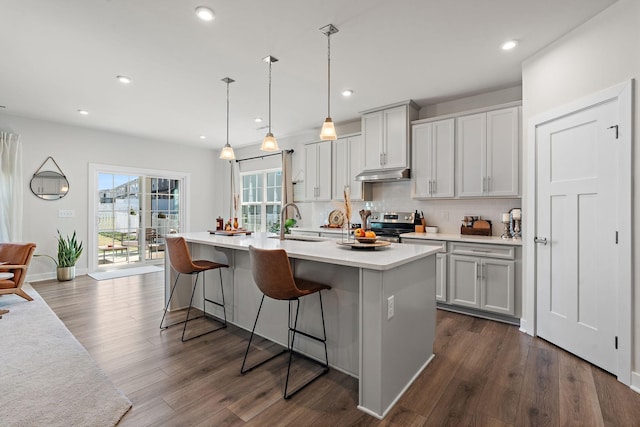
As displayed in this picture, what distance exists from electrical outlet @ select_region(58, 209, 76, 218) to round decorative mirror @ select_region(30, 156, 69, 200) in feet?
0.79

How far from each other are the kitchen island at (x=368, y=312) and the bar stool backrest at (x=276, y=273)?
183mm

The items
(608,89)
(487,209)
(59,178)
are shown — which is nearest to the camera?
(608,89)

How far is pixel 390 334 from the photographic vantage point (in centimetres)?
189

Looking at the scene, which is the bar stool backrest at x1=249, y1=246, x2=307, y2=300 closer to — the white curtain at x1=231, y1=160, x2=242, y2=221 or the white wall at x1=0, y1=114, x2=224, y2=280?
the white wall at x1=0, y1=114, x2=224, y2=280

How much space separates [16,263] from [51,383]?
2808 millimetres

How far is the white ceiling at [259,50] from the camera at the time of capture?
2346mm

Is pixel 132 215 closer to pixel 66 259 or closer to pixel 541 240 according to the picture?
pixel 66 259

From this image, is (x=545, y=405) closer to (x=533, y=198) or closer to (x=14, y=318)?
(x=533, y=198)

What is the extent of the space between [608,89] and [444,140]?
1794 mm

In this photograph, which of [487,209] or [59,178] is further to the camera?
[59,178]

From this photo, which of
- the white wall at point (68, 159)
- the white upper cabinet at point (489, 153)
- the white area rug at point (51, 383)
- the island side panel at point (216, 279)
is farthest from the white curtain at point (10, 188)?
the white upper cabinet at point (489, 153)

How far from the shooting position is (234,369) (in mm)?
2342

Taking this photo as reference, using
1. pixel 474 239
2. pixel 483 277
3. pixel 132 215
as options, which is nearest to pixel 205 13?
pixel 474 239

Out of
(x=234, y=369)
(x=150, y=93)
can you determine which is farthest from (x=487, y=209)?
(x=150, y=93)
